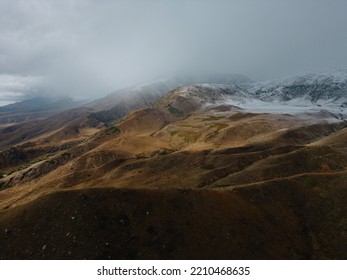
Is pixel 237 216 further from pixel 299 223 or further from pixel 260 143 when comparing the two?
pixel 260 143

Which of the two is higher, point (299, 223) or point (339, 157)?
point (299, 223)

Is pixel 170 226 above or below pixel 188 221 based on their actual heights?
above

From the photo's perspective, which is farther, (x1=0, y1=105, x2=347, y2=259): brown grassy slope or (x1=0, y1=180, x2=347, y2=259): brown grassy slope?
(x1=0, y1=105, x2=347, y2=259): brown grassy slope

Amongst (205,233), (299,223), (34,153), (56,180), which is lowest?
(34,153)

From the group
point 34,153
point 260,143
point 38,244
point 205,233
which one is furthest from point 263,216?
point 34,153

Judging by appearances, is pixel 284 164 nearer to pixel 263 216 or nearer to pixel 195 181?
pixel 195 181

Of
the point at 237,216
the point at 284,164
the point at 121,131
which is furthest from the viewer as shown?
the point at 121,131

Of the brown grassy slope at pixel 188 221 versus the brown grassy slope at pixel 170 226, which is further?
the brown grassy slope at pixel 188 221

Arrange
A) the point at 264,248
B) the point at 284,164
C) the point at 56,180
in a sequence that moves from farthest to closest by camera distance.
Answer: the point at 56,180, the point at 284,164, the point at 264,248

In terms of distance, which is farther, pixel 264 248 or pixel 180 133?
pixel 180 133

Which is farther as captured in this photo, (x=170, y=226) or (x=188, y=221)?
(x=188, y=221)

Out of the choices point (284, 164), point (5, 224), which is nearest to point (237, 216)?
point (5, 224)
